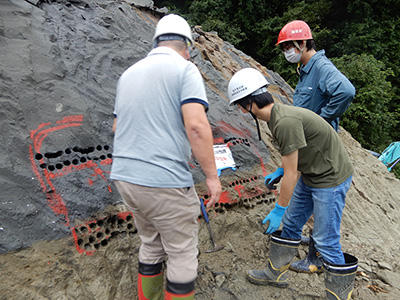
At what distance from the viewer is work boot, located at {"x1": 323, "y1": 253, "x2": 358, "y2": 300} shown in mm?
2229

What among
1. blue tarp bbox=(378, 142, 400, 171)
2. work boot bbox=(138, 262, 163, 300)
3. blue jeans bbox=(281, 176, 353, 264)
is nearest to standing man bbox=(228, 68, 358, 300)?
blue jeans bbox=(281, 176, 353, 264)

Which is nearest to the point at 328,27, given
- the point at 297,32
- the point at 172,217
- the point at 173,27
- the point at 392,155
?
the point at 392,155

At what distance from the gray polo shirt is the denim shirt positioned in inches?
73.5

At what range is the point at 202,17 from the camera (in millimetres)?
11383

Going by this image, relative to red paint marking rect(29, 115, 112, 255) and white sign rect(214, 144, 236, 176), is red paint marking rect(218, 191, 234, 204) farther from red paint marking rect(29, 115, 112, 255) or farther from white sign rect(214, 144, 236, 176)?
red paint marking rect(29, 115, 112, 255)

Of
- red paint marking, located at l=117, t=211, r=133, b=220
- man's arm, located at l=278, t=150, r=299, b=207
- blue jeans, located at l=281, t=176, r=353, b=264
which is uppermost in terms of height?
man's arm, located at l=278, t=150, r=299, b=207

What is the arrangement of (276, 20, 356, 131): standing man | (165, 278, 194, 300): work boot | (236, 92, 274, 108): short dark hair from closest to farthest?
(165, 278, 194, 300): work boot < (236, 92, 274, 108): short dark hair < (276, 20, 356, 131): standing man

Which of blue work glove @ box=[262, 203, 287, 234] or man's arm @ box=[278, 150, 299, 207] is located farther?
blue work glove @ box=[262, 203, 287, 234]

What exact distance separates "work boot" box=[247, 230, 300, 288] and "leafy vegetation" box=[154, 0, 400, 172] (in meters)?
8.48

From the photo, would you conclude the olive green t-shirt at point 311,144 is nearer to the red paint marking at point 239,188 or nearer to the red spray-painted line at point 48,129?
the red paint marking at point 239,188

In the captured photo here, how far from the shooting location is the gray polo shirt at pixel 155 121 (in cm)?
157

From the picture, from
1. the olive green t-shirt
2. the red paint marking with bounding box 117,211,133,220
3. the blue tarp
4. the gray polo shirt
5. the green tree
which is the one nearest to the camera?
the gray polo shirt

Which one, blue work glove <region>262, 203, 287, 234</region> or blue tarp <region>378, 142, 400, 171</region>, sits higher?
blue work glove <region>262, 203, 287, 234</region>

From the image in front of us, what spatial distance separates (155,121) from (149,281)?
1046 millimetres
